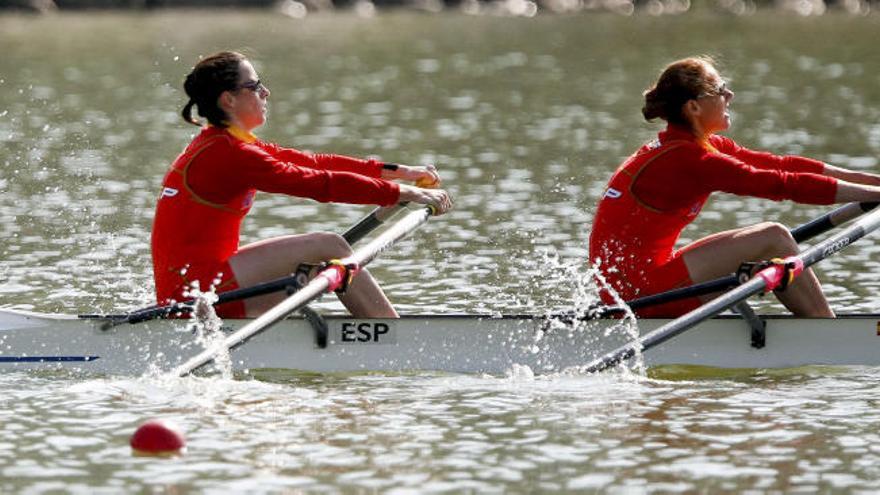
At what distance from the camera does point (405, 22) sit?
57469 mm

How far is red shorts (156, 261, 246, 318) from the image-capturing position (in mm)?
11383

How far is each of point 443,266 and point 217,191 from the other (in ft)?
16.8

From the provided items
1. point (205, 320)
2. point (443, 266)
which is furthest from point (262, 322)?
point (443, 266)

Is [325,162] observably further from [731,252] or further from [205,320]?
[731,252]

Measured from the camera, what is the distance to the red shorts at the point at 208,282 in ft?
37.3

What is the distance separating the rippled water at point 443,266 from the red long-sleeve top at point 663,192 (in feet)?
2.47

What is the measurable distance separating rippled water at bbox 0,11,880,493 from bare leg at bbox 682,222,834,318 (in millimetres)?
528

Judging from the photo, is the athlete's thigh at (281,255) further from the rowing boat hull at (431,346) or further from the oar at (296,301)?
the rowing boat hull at (431,346)

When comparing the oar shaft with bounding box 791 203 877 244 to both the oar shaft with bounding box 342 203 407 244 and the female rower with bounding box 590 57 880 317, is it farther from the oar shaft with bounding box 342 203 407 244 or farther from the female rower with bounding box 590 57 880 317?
the oar shaft with bounding box 342 203 407 244

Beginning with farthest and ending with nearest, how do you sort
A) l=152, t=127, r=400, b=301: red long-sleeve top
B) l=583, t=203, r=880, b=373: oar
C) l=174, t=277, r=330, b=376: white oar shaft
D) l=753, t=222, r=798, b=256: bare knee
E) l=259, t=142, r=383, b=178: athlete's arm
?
1. l=259, t=142, r=383, b=178: athlete's arm
2. l=753, t=222, r=798, b=256: bare knee
3. l=152, t=127, r=400, b=301: red long-sleeve top
4. l=583, t=203, r=880, b=373: oar
5. l=174, t=277, r=330, b=376: white oar shaft

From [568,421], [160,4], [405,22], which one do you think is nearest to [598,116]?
[568,421]

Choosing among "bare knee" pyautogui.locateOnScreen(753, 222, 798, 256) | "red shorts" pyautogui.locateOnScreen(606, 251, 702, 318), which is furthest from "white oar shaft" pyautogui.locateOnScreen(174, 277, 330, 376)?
"bare knee" pyautogui.locateOnScreen(753, 222, 798, 256)

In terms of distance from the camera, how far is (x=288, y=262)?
11516mm

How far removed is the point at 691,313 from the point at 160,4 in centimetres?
5490
